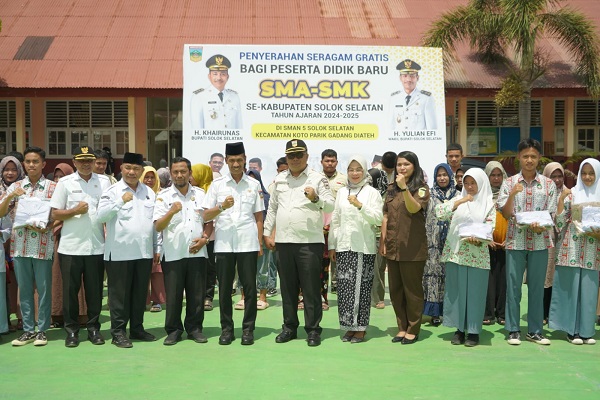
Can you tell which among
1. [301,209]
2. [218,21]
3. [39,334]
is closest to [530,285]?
[301,209]

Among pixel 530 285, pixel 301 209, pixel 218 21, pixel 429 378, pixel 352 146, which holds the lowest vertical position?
pixel 429 378

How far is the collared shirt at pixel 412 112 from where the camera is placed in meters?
10.4

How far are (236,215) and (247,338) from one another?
1.06m

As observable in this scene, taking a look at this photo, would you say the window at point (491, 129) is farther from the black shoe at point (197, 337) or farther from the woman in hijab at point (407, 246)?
the black shoe at point (197, 337)

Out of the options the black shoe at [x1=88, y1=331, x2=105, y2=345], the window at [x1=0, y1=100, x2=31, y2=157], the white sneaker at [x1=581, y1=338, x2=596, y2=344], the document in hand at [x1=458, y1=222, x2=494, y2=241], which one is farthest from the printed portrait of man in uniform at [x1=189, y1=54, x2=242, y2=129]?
the window at [x1=0, y1=100, x2=31, y2=157]

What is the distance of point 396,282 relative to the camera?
20.4 feet

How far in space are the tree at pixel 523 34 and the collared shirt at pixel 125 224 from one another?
32.0 feet

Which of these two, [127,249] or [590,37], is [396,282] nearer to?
[127,249]

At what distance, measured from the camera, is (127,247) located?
5953 mm

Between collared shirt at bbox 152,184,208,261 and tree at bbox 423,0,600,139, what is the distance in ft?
31.0

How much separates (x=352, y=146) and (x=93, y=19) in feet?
32.0

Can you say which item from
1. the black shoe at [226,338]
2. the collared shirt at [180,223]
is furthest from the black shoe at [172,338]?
the collared shirt at [180,223]

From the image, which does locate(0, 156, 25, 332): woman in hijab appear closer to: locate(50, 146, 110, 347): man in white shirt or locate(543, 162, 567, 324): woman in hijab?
locate(50, 146, 110, 347): man in white shirt

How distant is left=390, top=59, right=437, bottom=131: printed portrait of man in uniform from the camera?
1037 cm
